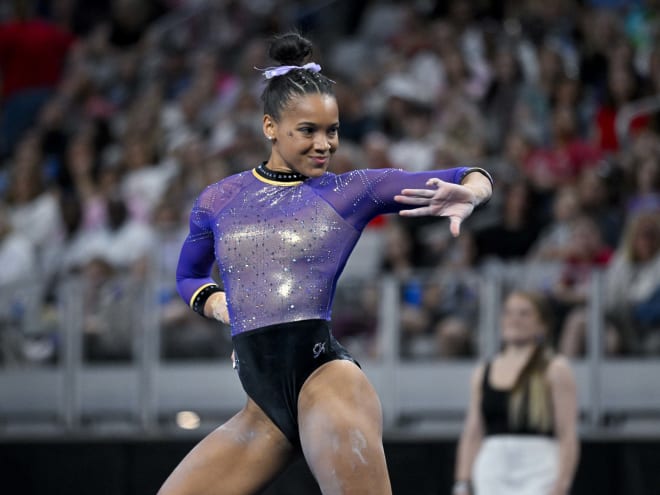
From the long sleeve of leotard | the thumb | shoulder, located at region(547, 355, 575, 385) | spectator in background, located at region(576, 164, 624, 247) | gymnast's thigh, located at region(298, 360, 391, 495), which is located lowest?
shoulder, located at region(547, 355, 575, 385)

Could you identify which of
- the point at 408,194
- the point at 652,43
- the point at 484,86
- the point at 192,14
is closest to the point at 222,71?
the point at 192,14

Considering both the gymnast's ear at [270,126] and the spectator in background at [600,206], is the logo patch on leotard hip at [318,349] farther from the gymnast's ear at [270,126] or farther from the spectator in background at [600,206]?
the spectator in background at [600,206]

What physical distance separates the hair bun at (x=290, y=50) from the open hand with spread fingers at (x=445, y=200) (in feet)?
2.18

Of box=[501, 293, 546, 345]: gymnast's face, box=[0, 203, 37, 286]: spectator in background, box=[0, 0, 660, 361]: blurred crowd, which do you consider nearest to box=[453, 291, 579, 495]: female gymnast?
box=[501, 293, 546, 345]: gymnast's face

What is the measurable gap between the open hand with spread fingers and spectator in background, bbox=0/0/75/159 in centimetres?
963

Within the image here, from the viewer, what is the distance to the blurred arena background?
7.33 metres

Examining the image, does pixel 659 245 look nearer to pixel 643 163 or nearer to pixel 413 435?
pixel 643 163

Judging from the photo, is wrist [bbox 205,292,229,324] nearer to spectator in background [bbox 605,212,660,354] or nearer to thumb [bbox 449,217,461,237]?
thumb [bbox 449,217,461,237]

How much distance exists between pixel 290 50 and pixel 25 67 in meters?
9.57

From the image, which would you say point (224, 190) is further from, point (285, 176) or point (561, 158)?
point (561, 158)

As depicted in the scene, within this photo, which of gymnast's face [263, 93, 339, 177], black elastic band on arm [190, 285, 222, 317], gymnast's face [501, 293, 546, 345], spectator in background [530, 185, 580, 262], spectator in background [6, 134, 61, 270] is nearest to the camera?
gymnast's face [263, 93, 339, 177]

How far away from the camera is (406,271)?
8.09m

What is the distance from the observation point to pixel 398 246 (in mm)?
8297

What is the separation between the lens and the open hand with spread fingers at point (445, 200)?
3.74 meters
